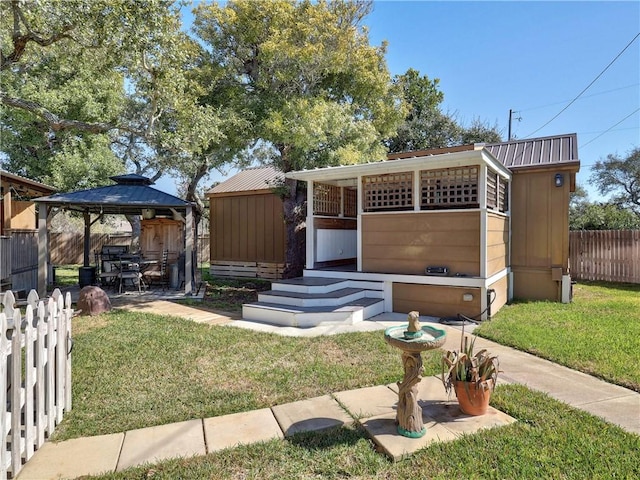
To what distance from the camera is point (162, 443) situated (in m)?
2.47

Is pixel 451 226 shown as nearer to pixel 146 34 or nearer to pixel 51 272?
pixel 146 34

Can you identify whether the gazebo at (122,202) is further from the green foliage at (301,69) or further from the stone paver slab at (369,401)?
the stone paver slab at (369,401)

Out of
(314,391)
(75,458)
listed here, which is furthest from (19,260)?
(314,391)

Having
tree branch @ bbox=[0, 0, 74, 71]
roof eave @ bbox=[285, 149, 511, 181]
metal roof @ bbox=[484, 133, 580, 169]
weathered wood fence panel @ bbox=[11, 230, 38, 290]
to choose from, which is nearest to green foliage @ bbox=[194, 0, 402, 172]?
roof eave @ bbox=[285, 149, 511, 181]

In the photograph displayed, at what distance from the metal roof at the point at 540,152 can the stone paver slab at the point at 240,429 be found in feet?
23.4

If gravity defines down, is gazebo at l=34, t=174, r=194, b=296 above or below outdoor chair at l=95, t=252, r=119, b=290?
above

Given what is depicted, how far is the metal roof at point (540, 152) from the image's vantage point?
748 centimetres

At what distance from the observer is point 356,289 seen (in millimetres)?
6812

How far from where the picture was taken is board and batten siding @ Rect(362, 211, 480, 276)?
19.7 feet

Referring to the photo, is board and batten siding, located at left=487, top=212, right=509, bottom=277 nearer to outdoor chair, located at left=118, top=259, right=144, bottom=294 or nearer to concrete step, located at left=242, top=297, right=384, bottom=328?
concrete step, located at left=242, top=297, right=384, bottom=328

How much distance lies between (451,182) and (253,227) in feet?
23.2

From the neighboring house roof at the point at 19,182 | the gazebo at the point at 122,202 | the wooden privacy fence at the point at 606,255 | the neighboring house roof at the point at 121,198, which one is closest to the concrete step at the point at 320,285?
the gazebo at the point at 122,202

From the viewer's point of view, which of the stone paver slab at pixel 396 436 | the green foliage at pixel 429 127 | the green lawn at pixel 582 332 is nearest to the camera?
the stone paver slab at pixel 396 436

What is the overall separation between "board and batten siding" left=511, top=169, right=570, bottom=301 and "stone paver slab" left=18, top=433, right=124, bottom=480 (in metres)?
7.73
